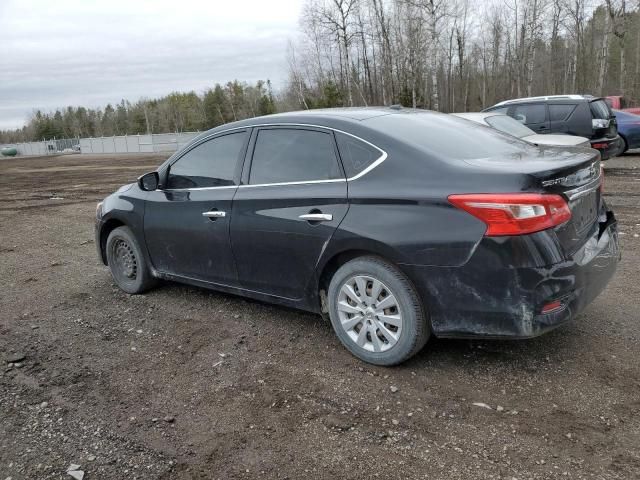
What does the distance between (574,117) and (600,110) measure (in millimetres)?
632

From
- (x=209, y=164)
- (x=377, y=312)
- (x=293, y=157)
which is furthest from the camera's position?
(x=209, y=164)

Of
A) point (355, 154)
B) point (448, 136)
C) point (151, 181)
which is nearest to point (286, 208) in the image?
point (355, 154)

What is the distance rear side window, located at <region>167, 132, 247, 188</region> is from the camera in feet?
14.4

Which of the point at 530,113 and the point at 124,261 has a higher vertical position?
the point at 530,113

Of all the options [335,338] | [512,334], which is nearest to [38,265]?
[335,338]

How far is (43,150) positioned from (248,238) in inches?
2853

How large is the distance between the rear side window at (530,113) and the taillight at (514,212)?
10390 millimetres

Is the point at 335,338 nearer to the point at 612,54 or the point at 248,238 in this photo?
the point at 248,238

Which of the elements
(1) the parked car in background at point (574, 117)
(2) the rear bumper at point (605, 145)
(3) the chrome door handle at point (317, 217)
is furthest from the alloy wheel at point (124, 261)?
(2) the rear bumper at point (605, 145)

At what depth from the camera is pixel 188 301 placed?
5.14m

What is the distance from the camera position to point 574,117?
12.2 metres

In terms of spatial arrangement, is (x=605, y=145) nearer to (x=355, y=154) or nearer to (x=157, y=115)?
(x=355, y=154)

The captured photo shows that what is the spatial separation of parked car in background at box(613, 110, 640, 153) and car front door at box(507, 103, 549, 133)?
3.42m

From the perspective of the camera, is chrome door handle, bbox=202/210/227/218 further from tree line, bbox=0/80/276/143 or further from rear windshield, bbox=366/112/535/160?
tree line, bbox=0/80/276/143
